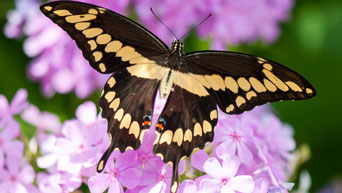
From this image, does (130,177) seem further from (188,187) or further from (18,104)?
(18,104)

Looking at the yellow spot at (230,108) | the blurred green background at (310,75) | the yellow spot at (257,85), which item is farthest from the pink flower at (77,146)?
the blurred green background at (310,75)


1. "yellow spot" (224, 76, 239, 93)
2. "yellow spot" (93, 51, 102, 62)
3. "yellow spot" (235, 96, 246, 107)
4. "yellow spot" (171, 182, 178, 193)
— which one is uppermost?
"yellow spot" (93, 51, 102, 62)

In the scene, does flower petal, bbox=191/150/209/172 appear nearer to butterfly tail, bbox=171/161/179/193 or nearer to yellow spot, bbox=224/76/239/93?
butterfly tail, bbox=171/161/179/193

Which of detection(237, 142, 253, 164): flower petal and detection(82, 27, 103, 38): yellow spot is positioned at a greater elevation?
detection(82, 27, 103, 38): yellow spot

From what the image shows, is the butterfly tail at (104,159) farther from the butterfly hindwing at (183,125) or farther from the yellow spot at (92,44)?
the yellow spot at (92,44)

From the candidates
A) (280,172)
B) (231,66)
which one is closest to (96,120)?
(231,66)

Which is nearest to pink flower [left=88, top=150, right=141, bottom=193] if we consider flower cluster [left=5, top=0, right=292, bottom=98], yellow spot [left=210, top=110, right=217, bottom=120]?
yellow spot [left=210, top=110, right=217, bottom=120]
